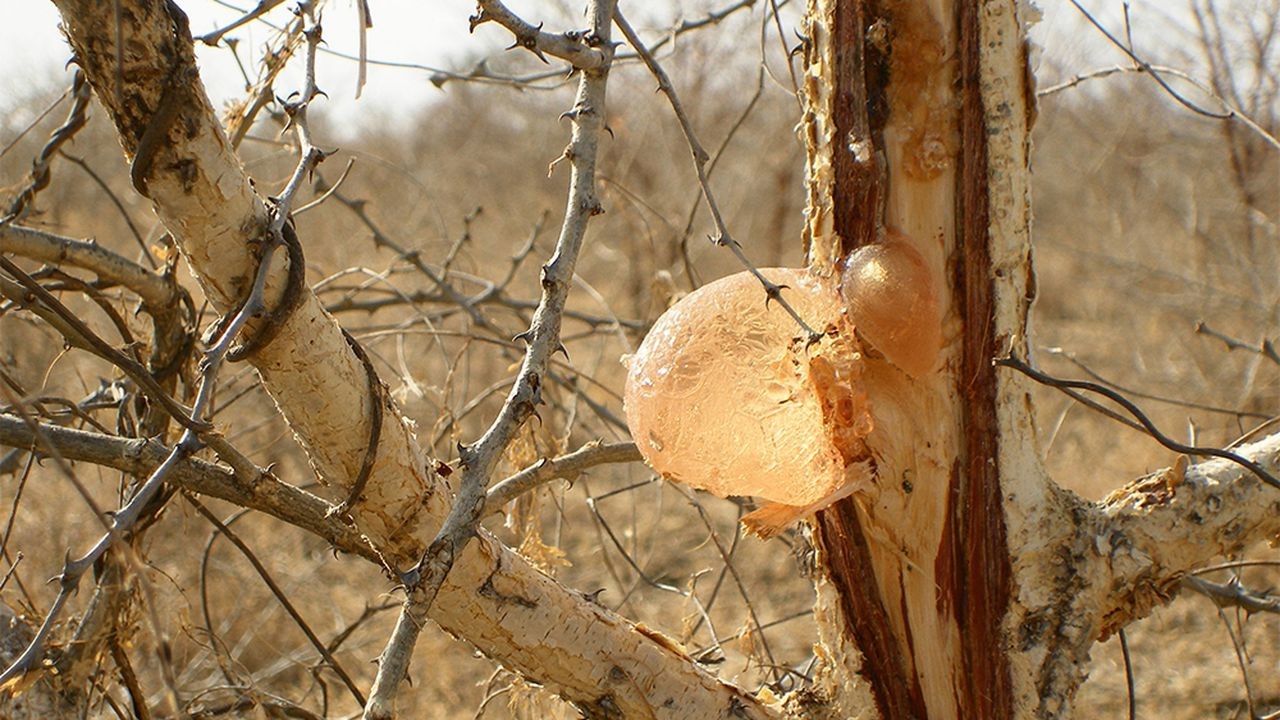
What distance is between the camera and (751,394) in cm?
146

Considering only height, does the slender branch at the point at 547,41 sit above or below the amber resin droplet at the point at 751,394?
above

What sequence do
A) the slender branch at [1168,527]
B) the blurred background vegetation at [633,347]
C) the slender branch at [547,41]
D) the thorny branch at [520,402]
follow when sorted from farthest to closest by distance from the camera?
the blurred background vegetation at [633,347]
the slender branch at [1168,527]
the slender branch at [547,41]
the thorny branch at [520,402]

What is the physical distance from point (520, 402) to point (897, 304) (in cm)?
59

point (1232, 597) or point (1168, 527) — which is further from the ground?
point (1232, 597)

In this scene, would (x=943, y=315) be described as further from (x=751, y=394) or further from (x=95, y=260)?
(x=95, y=260)

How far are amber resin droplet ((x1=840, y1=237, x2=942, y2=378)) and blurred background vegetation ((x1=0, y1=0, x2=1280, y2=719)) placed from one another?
365mm

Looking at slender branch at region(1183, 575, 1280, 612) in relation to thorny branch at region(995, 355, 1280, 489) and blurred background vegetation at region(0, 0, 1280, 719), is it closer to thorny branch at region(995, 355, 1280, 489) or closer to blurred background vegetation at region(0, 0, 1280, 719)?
blurred background vegetation at region(0, 0, 1280, 719)

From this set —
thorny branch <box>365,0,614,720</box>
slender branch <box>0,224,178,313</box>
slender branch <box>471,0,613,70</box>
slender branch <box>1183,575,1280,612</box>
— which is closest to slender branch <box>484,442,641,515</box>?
thorny branch <box>365,0,614,720</box>

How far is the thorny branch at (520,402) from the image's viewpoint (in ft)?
3.06

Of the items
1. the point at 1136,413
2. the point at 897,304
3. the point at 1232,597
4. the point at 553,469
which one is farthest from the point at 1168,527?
the point at 553,469

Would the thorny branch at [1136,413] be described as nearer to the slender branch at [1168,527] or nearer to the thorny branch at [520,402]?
the slender branch at [1168,527]

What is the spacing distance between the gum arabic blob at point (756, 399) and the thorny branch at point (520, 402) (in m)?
0.34

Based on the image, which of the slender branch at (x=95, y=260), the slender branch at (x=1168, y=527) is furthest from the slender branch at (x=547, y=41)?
the slender branch at (x=95, y=260)

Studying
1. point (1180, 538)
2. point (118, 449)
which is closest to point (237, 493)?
point (118, 449)
